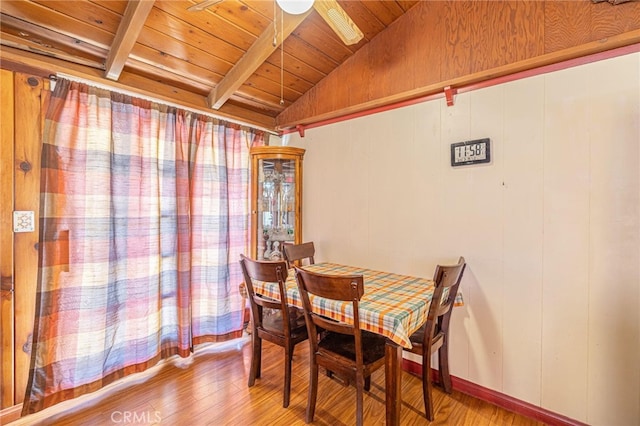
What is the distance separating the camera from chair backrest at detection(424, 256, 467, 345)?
4.89 ft

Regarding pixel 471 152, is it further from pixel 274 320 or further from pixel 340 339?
pixel 274 320

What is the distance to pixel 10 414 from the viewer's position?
5.44 feet

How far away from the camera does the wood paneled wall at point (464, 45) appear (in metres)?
1.60

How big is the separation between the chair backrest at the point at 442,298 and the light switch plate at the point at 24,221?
2332mm

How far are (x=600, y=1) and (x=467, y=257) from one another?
1612 mm

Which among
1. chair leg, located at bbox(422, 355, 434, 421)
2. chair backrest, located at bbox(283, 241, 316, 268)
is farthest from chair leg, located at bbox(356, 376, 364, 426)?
chair backrest, located at bbox(283, 241, 316, 268)

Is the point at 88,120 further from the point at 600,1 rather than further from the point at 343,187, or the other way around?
the point at 600,1

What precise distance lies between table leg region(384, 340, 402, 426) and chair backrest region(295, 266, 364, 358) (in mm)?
145

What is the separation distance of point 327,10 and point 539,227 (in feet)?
5.64

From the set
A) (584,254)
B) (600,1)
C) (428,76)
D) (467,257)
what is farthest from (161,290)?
Result: (600,1)

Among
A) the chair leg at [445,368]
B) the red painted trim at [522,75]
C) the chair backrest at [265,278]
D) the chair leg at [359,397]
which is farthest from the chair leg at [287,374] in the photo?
the red painted trim at [522,75]

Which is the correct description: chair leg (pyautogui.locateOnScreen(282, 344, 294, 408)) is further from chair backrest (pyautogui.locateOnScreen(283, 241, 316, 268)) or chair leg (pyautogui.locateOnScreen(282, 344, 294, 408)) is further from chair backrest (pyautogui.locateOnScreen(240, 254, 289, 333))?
chair backrest (pyautogui.locateOnScreen(283, 241, 316, 268))

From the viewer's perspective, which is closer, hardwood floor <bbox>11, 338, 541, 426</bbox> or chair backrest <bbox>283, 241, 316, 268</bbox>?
hardwood floor <bbox>11, 338, 541, 426</bbox>

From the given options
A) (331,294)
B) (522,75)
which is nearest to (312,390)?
(331,294)
